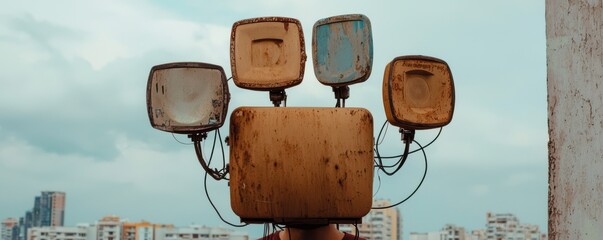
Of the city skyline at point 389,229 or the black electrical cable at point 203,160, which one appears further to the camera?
the city skyline at point 389,229

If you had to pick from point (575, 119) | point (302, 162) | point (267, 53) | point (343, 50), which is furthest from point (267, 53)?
point (575, 119)

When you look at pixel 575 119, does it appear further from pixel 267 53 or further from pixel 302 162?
pixel 267 53

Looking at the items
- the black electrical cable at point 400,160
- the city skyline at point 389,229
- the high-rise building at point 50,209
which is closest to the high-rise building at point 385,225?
the city skyline at point 389,229

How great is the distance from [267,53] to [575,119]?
3.83 feet

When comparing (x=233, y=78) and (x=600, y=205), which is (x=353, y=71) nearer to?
(x=233, y=78)

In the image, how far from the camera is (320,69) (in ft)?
10.2

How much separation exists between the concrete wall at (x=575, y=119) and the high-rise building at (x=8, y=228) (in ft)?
181

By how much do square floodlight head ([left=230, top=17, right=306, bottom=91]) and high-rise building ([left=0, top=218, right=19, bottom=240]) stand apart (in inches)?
2135

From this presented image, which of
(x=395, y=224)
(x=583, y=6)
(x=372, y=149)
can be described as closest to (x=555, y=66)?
(x=583, y=6)

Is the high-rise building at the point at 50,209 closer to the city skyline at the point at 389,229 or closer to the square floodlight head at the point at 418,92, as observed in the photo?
the city skyline at the point at 389,229

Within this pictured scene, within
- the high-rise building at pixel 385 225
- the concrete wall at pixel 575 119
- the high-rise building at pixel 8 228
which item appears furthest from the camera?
the high-rise building at pixel 8 228

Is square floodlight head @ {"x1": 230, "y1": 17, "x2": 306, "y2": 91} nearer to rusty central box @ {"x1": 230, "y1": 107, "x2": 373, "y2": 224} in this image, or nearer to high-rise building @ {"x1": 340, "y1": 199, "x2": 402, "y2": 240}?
rusty central box @ {"x1": 230, "y1": 107, "x2": 373, "y2": 224}

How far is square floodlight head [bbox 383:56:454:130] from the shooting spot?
10.0 ft

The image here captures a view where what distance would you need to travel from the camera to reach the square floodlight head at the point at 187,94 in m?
3.10
